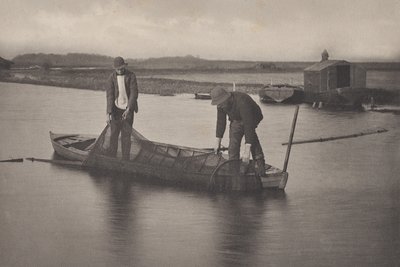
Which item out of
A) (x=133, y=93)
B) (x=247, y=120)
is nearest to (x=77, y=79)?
(x=133, y=93)

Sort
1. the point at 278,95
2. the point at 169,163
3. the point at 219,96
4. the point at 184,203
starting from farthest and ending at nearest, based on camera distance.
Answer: the point at 278,95
the point at 169,163
the point at 184,203
the point at 219,96

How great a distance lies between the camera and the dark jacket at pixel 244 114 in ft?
12.1

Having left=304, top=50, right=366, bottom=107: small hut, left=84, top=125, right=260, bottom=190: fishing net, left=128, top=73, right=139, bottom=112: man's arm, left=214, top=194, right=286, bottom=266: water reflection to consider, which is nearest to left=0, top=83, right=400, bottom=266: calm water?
left=214, top=194, right=286, bottom=266: water reflection

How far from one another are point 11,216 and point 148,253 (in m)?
0.92

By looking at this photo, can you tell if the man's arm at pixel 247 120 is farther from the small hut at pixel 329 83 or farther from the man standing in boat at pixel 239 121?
the small hut at pixel 329 83

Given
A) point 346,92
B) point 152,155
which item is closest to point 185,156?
point 152,155

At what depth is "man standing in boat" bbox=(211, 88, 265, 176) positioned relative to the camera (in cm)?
367

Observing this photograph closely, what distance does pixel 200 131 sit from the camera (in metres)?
4.42

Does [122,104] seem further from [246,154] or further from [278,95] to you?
[278,95]

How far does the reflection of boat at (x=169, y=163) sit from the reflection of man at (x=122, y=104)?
0.19ft

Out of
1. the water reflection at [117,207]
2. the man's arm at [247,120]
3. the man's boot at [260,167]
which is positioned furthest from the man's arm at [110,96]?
the man's boot at [260,167]

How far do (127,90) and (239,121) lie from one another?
83cm

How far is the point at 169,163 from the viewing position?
4.13 meters

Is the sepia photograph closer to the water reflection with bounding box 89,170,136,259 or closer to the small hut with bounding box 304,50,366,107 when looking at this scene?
the water reflection with bounding box 89,170,136,259
